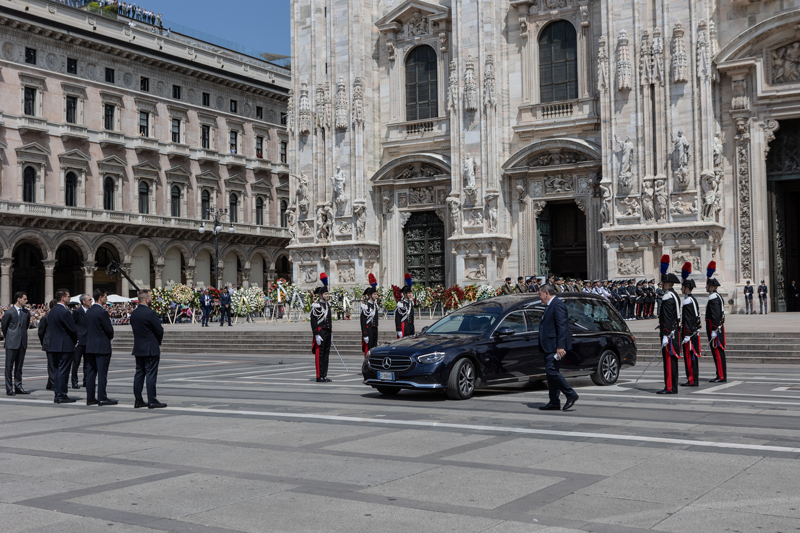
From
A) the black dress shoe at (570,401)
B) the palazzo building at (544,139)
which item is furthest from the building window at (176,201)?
the black dress shoe at (570,401)

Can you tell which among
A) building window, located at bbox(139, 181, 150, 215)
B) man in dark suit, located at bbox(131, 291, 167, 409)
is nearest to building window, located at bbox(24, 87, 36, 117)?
building window, located at bbox(139, 181, 150, 215)

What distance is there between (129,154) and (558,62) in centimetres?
3186

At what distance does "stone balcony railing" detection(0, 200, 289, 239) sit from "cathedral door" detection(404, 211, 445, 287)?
2415cm

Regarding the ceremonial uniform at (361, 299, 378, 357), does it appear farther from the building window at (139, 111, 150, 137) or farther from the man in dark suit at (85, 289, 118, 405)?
the building window at (139, 111, 150, 137)

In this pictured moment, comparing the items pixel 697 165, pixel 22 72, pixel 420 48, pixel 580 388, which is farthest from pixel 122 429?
pixel 22 72

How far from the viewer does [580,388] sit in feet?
Answer: 48.0

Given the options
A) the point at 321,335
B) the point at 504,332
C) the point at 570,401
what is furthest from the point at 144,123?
Answer: the point at 570,401

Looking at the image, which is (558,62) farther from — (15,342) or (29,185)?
(29,185)

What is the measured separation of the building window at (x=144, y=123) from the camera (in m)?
56.0

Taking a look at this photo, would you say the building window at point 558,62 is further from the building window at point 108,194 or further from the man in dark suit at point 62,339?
the building window at point 108,194

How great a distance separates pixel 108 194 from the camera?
178 feet

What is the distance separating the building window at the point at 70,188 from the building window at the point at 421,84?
24.9m

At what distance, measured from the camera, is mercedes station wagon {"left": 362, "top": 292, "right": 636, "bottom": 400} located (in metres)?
13.1

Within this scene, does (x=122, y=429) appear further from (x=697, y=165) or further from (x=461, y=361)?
(x=697, y=165)
